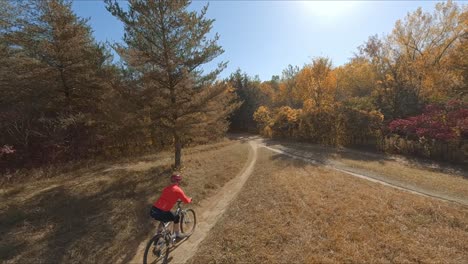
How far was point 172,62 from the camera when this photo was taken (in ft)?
38.0

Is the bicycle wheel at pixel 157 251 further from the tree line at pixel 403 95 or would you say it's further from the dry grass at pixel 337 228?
the tree line at pixel 403 95

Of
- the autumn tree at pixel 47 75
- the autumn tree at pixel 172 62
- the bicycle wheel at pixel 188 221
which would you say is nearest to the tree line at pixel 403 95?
the autumn tree at pixel 172 62

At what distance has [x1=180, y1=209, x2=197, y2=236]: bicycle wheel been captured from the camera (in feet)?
22.8

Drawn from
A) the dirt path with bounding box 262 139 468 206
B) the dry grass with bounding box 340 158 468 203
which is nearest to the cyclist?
the dirt path with bounding box 262 139 468 206

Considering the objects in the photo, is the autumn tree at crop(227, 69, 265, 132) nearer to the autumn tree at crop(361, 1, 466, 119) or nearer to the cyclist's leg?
the autumn tree at crop(361, 1, 466, 119)

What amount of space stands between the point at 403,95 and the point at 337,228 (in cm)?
2111

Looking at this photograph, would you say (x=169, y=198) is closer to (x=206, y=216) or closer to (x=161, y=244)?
(x=161, y=244)

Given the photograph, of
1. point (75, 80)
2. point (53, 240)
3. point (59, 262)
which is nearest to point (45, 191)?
point (53, 240)

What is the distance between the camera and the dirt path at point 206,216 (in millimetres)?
6109

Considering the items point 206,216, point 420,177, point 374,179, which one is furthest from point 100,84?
point 420,177

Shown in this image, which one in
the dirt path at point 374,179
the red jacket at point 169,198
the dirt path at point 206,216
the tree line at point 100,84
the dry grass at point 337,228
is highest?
the tree line at point 100,84

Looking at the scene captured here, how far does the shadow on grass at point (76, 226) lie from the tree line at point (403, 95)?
1819 cm

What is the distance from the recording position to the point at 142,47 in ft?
37.0

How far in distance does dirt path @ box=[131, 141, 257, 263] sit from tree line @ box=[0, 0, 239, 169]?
3398mm
